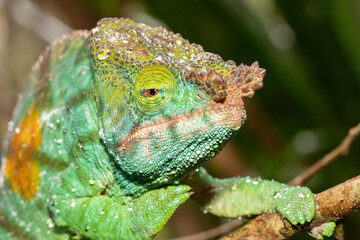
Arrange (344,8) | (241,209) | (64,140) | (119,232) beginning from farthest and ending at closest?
(344,8)
(241,209)
(64,140)
(119,232)

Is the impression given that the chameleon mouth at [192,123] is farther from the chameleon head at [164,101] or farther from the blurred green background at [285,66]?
the blurred green background at [285,66]

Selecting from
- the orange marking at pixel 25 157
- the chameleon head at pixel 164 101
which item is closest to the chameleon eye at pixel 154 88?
the chameleon head at pixel 164 101

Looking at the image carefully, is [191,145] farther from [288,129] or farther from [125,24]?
[288,129]

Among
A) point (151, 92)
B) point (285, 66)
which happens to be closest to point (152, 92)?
point (151, 92)

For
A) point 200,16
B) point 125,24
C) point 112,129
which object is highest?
point 200,16

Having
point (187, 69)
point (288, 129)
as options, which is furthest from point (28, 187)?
point (288, 129)

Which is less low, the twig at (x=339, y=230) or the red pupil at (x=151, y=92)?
the red pupil at (x=151, y=92)

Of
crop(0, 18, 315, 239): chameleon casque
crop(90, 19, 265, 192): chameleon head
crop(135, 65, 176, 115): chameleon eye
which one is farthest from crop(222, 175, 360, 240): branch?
crop(135, 65, 176, 115): chameleon eye

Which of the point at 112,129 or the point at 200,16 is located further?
the point at 200,16
